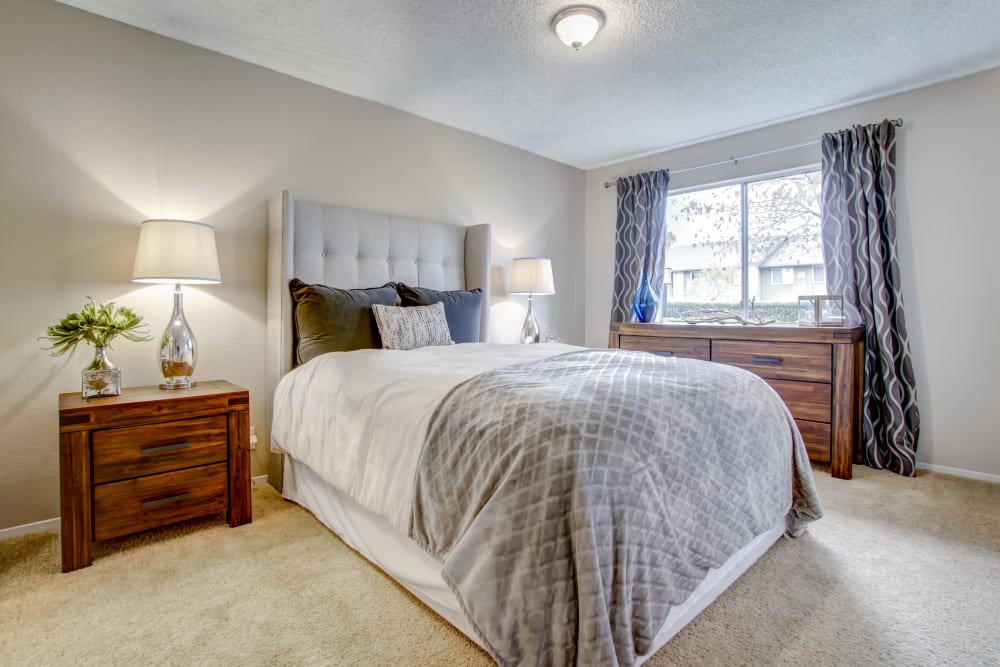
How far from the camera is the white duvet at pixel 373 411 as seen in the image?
58.9 inches

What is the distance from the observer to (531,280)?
370 centimetres

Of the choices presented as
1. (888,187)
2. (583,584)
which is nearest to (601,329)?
(888,187)

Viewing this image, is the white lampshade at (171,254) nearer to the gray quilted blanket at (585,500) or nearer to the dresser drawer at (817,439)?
the gray quilted blanket at (585,500)

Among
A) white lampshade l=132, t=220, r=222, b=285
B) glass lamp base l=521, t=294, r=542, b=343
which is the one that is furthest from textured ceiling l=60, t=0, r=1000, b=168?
glass lamp base l=521, t=294, r=542, b=343

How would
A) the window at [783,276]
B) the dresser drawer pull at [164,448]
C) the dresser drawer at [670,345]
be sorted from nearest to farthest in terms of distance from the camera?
the dresser drawer pull at [164,448] < the dresser drawer at [670,345] < the window at [783,276]

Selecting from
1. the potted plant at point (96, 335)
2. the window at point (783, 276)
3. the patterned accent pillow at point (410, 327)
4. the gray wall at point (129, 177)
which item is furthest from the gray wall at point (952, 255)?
the potted plant at point (96, 335)

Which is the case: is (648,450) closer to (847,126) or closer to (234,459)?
(234,459)

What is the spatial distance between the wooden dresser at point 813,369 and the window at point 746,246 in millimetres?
666

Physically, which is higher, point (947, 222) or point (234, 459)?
point (947, 222)

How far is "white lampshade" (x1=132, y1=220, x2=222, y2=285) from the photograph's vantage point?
204cm

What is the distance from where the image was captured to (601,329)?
15.1 ft

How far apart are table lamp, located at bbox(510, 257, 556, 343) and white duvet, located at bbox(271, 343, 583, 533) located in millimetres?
1287

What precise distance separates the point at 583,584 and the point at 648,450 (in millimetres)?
379

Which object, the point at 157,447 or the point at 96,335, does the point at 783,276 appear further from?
the point at 96,335
